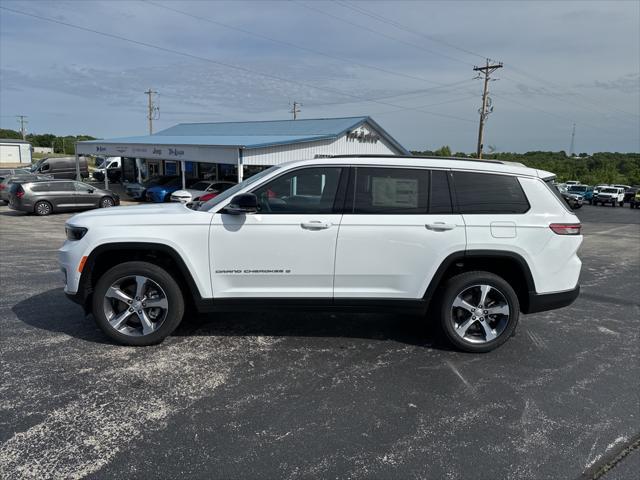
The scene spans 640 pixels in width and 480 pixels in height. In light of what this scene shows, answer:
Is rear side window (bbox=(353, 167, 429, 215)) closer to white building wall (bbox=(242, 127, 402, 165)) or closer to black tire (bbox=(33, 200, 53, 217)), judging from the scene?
white building wall (bbox=(242, 127, 402, 165))

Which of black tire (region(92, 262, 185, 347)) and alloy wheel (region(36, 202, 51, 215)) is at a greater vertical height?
black tire (region(92, 262, 185, 347))

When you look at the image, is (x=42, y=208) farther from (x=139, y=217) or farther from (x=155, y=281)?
(x=155, y=281)

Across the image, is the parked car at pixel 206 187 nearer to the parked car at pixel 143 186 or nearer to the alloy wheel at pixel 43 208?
the parked car at pixel 143 186

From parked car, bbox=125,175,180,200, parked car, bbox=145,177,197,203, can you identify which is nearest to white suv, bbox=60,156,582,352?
parked car, bbox=145,177,197,203

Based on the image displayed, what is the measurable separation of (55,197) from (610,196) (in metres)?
39.6

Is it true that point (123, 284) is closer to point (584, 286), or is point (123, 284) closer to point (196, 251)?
point (196, 251)

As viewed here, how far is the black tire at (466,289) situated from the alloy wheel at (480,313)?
2 centimetres

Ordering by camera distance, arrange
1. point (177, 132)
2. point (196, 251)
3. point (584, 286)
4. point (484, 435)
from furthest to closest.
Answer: point (177, 132)
point (584, 286)
point (196, 251)
point (484, 435)

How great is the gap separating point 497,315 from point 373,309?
1214 millimetres

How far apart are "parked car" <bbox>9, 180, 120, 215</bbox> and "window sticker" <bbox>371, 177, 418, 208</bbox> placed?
1817 cm

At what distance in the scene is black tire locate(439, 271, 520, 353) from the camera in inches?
175

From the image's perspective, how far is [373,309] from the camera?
4.45 meters

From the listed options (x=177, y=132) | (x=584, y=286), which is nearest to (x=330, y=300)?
(x=584, y=286)

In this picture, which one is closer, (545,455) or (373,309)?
(545,455)
